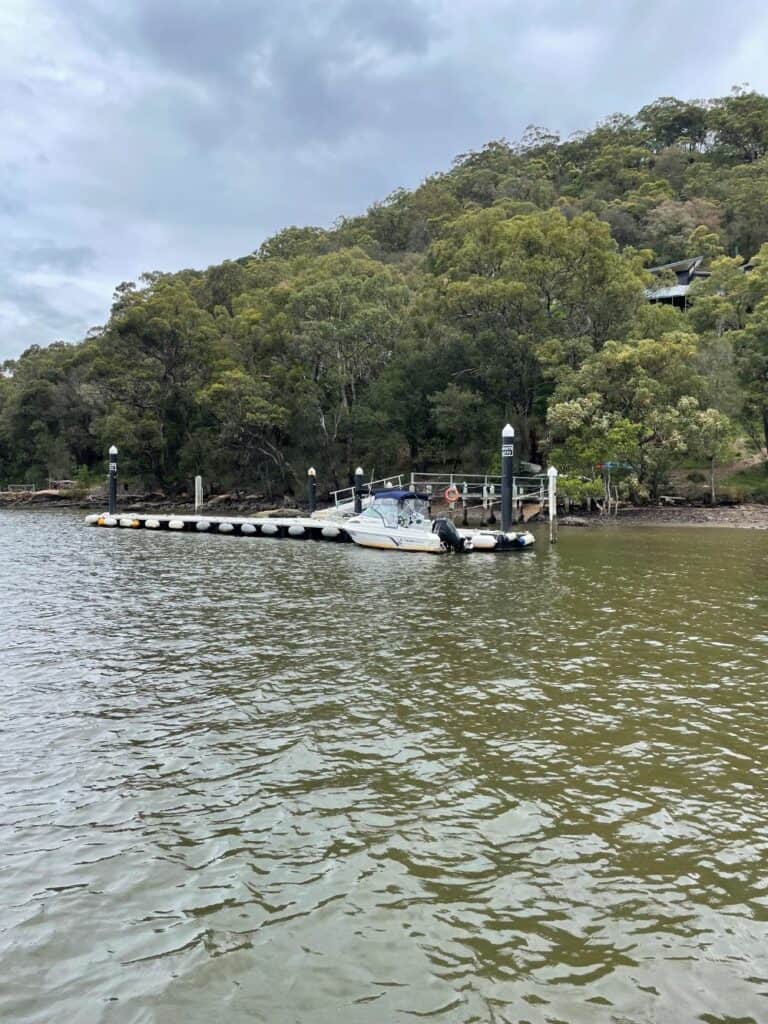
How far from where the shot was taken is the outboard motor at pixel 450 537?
24.6 meters

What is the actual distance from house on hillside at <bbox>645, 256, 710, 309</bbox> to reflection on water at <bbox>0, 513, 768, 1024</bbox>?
149 feet

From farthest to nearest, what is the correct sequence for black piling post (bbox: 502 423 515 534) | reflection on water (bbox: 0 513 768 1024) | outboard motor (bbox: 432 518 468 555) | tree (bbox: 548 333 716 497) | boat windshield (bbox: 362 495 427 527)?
1. tree (bbox: 548 333 716 497)
2. boat windshield (bbox: 362 495 427 527)
3. black piling post (bbox: 502 423 515 534)
4. outboard motor (bbox: 432 518 468 555)
5. reflection on water (bbox: 0 513 768 1024)

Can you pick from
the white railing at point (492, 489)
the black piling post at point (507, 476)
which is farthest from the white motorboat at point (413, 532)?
the white railing at point (492, 489)

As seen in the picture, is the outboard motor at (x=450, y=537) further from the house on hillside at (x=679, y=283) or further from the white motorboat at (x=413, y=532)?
the house on hillside at (x=679, y=283)

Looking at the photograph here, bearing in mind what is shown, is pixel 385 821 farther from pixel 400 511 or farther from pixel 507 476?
pixel 507 476

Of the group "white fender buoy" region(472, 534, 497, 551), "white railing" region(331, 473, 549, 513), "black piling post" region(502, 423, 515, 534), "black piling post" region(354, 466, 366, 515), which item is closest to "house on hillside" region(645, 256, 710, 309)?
"white railing" region(331, 473, 549, 513)

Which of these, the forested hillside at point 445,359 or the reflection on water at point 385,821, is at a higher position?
the forested hillside at point 445,359

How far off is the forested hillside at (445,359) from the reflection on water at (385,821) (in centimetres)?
2468

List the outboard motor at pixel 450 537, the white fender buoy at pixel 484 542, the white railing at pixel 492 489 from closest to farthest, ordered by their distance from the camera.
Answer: the outboard motor at pixel 450 537
the white fender buoy at pixel 484 542
the white railing at pixel 492 489

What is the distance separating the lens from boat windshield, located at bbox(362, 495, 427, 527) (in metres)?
26.1

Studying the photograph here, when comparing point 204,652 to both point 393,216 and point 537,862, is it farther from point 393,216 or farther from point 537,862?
point 393,216

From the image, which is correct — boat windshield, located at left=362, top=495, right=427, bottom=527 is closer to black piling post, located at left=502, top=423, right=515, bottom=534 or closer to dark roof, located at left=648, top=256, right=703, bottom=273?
black piling post, located at left=502, top=423, right=515, bottom=534

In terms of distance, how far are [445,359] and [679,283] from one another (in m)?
26.5

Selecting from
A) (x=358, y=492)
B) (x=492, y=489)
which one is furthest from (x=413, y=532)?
(x=492, y=489)
